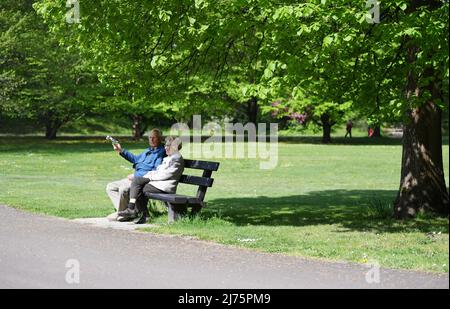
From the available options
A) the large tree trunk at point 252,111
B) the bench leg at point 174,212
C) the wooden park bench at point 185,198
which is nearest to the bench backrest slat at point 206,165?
the wooden park bench at point 185,198

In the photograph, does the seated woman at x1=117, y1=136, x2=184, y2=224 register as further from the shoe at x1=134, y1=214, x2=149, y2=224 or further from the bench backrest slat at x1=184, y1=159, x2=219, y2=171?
the bench backrest slat at x1=184, y1=159, x2=219, y2=171

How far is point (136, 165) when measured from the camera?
12.7m

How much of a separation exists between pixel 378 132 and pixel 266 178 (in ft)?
120

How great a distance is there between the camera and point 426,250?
9.05 m

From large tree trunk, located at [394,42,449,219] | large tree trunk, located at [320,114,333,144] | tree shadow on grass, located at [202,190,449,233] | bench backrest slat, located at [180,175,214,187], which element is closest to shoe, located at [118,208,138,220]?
bench backrest slat, located at [180,175,214,187]

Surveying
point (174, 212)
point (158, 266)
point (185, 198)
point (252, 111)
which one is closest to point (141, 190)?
point (174, 212)

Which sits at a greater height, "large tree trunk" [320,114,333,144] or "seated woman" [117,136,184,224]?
"seated woman" [117,136,184,224]

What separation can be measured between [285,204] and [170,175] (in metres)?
4.11

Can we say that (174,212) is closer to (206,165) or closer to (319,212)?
(206,165)

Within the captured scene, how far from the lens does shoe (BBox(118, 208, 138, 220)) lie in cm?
1156

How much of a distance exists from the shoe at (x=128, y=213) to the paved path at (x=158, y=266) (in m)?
1.40

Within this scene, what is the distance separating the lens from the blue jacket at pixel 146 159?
1245 centimetres

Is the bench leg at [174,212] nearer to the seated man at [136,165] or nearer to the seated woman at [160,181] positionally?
the seated woman at [160,181]

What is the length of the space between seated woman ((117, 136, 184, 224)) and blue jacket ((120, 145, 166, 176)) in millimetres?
333
